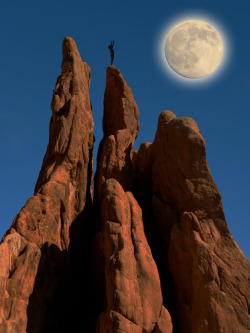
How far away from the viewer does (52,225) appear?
20641 millimetres

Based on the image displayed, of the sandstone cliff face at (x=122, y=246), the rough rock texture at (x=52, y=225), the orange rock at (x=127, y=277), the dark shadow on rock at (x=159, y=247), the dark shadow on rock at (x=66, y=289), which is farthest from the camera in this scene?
the dark shadow on rock at (x=159, y=247)

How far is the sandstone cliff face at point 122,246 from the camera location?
17.1m

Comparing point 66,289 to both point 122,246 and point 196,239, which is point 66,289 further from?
point 196,239

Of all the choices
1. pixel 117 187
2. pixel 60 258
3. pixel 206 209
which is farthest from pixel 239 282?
pixel 60 258

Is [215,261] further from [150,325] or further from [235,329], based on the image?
[150,325]

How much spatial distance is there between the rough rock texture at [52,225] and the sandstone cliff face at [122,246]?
0.16 feet

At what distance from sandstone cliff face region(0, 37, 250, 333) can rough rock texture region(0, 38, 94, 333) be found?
50mm

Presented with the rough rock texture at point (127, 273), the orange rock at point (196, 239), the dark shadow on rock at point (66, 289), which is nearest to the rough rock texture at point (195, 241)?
the orange rock at point (196, 239)

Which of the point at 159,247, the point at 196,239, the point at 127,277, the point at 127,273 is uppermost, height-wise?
the point at 159,247

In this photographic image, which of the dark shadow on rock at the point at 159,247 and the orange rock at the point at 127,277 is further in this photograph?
the dark shadow on rock at the point at 159,247

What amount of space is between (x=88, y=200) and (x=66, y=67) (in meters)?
9.10

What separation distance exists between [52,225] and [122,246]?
4193 millimetres

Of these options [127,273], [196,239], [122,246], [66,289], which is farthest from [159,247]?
[127,273]

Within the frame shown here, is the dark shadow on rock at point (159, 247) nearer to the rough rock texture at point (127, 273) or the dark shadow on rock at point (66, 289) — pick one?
the rough rock texture at point (127, 273)
